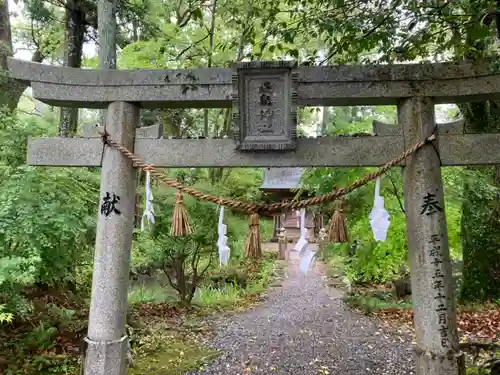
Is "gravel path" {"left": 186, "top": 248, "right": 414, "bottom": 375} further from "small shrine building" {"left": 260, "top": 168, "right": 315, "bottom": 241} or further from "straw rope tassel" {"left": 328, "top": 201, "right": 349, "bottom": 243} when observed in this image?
"small shrine building" {"left": 260, "top": 168, "right": 315, "bottom": 241}

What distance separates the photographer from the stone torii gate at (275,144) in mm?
3553

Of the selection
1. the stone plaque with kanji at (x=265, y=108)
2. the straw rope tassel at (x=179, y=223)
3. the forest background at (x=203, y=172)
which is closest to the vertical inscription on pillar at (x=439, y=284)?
the stone plaque with kanji at (x=265, y=108)

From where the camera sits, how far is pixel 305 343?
6570 millimetres

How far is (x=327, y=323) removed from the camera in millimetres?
7809

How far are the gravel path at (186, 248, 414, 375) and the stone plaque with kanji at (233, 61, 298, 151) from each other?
3269 mm

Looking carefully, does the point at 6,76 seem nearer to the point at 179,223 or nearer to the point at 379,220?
the point at 179,223

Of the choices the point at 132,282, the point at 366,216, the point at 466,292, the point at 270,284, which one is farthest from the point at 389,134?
the point at 270,284

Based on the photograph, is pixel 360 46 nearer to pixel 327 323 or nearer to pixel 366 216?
pixel 366 216

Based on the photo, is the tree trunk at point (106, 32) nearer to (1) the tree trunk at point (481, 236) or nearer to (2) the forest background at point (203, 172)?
(2) the forest background at point (203, 172)

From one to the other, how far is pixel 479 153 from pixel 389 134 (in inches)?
30.7

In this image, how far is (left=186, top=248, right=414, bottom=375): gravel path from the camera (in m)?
5.44

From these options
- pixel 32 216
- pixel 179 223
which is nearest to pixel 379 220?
pixel 179 223

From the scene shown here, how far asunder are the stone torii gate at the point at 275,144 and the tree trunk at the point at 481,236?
14.1ft

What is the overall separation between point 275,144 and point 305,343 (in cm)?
421
